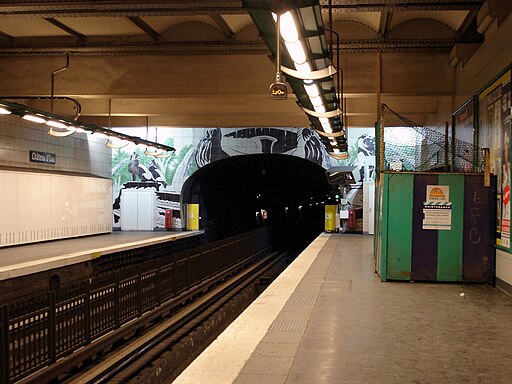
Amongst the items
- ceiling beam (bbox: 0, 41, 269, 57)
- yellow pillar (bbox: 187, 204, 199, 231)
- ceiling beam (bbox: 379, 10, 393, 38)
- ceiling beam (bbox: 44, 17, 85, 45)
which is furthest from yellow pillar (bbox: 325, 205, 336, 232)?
ceiling beam (bbox: 44, 17, 85, 45)

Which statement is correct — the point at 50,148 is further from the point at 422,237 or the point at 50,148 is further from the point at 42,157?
the point at 422,237

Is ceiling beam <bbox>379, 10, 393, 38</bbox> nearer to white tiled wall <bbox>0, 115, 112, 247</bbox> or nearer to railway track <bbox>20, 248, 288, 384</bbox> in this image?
railway track <bbox>20, 248, 288, 384</bbox>

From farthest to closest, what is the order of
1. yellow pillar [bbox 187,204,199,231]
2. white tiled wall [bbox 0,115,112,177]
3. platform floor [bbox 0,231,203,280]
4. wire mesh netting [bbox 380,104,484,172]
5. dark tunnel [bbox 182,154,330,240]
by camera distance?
dark tunnel [bbox 182,154,330,240]
yellow pillar [bbox 187,204,199,231]
white tiled wall [bbox 0,115,112,177]
platform floor [bbox 0,231,203,280]
wire mesh netting [bbox 380,104,484,172]

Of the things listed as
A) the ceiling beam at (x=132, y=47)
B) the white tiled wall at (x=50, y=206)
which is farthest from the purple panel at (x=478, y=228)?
the white tiled wall at (x=50, y=206)

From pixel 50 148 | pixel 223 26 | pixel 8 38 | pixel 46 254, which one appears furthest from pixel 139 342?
pixel 50 148

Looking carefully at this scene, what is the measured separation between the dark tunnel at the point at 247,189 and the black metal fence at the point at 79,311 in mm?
12288

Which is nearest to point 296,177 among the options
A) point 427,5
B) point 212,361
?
point 427,5

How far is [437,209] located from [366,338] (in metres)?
3.30

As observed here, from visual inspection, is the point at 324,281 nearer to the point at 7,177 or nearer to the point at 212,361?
the point at 212,361

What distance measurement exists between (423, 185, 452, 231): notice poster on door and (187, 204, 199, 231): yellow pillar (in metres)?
16.7

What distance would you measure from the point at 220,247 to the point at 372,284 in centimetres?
963

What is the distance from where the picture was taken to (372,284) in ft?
24.7

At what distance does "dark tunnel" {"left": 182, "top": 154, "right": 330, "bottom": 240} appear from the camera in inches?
1029

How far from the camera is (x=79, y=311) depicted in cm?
728
